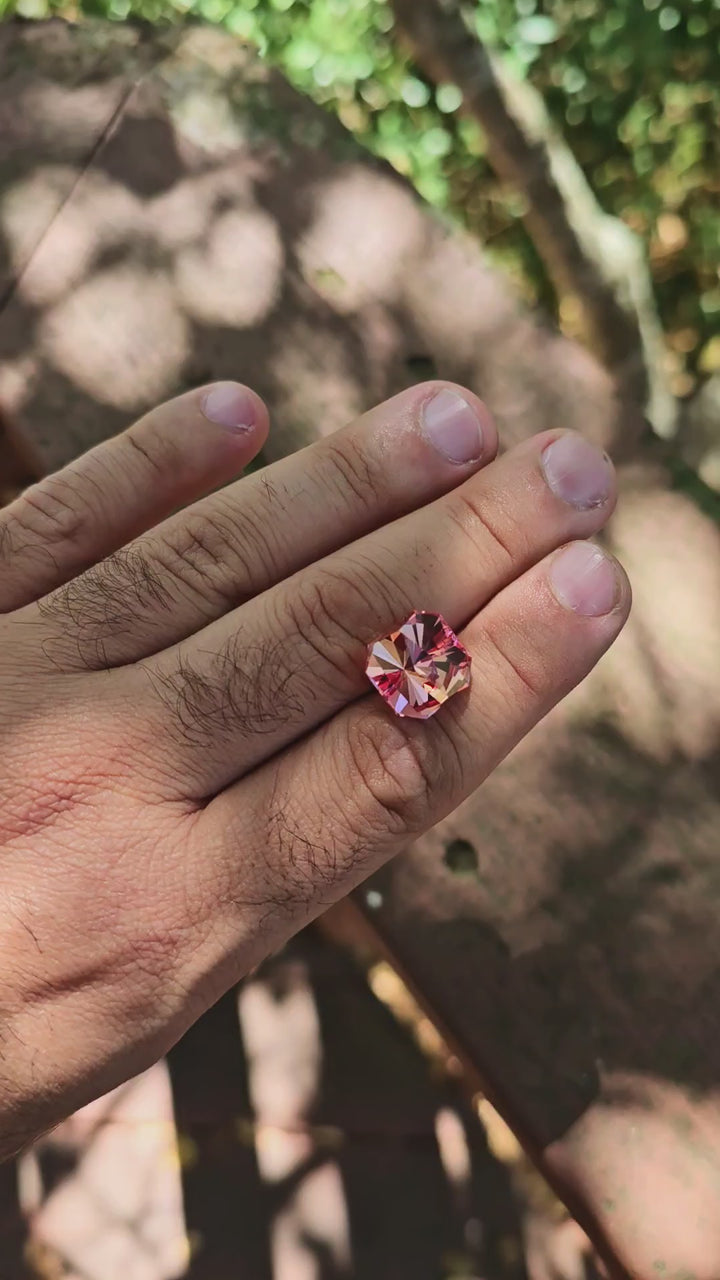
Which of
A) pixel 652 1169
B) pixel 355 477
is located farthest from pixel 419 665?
pixel 652 1169

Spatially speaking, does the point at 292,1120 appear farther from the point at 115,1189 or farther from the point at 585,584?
the point at 585,584

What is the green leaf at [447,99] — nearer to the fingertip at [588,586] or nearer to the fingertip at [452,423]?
the fingertip at [452,423]

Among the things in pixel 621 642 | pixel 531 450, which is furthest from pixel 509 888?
pixel 531 450

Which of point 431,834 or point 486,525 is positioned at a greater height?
point 486,525

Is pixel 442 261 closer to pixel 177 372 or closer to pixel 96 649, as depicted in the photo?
pixel 177 372

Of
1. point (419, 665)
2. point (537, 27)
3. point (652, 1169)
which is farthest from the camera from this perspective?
point (537, 27)

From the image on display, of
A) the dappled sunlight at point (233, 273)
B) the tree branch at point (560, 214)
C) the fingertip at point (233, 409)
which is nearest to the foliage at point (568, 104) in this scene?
the tree branch at point (560, 214)

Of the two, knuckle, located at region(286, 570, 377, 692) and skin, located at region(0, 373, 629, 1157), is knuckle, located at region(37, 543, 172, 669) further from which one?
knuckle, located at region(286, 570, 377, 692)
